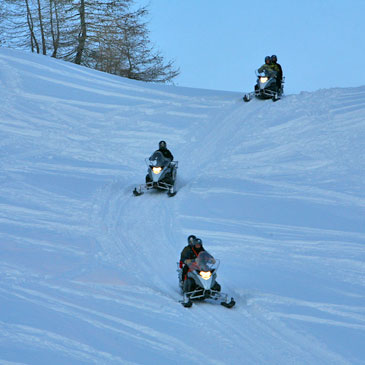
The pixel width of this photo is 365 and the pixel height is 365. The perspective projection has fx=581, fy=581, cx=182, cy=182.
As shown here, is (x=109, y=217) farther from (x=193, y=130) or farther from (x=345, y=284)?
(x=193, y=130)

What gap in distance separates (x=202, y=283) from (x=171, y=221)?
4.62m

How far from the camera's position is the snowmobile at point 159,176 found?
50.7 ft

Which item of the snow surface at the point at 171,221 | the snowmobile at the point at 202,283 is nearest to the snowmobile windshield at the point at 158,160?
the snow surface at the point at 171,221

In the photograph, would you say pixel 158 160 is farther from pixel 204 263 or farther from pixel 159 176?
pixel 204 263

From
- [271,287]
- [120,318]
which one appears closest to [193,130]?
[271,287]

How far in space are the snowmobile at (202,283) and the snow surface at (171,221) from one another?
0.20 m

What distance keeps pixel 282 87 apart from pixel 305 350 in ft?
52.1

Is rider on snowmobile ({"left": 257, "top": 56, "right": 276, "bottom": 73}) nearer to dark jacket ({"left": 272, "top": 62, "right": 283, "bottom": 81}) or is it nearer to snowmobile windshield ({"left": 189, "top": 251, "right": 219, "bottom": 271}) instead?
dark jacket ({"left": 272, "top": 62, "right": 283, "bottom": 81})

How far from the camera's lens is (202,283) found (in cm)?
932

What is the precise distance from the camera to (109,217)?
46.2 ft

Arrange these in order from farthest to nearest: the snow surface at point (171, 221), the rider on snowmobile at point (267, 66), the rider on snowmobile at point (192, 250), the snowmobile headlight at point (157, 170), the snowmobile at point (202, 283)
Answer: the rider on snowmobile at point (267, 66)
the snowmobile headlight at point (157, 170)
the rider on snowmobile at point (192, 250)
the snowmobile at point (202, 283)
the snow surface at point (171, 221)

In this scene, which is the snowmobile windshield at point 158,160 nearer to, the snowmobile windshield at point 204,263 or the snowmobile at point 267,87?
the snowmobile windshield at point 204,263

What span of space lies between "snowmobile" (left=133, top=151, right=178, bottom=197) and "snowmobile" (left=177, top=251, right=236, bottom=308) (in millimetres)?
5981

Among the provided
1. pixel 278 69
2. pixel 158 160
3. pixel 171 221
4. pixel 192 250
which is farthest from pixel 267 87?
pixel 192 250
